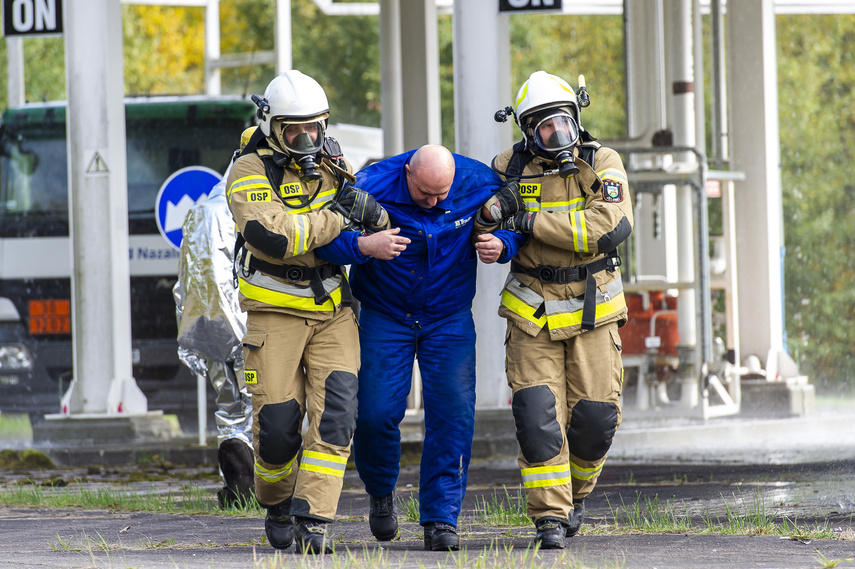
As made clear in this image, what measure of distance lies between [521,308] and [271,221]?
3.47 feet

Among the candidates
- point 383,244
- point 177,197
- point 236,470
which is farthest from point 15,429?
point 383,244

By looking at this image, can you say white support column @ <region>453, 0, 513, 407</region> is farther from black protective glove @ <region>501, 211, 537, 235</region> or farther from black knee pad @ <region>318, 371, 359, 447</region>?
black knee pad @ <region>318, 371, 359, 447</region>

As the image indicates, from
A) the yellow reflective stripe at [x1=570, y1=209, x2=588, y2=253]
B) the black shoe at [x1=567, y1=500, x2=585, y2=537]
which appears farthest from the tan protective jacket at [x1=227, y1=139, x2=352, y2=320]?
the black shoe at [x1=567, y1=500, x2=585, y2=537]

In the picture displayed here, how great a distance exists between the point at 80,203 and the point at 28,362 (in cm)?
264

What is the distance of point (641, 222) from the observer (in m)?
11.9

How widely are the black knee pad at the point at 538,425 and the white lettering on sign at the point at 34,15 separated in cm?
632

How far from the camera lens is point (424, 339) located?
5281mm

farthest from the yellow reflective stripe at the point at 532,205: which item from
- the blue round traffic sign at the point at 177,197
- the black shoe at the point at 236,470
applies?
the blue round traffic sign at the point at 177,197

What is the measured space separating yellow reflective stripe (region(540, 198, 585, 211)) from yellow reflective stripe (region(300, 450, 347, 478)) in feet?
4.31

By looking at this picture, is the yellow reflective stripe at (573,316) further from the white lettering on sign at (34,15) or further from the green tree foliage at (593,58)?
the green tree foliage at (593,58)

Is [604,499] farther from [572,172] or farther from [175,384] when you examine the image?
[175,384]

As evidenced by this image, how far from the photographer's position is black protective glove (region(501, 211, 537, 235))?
16.7 feet

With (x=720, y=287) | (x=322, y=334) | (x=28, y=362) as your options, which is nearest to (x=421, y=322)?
(x=322, y=334)

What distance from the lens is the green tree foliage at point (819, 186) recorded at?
2750 centimetres
